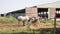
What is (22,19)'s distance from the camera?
2409cm

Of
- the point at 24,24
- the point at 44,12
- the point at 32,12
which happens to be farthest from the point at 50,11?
the point at 24,24

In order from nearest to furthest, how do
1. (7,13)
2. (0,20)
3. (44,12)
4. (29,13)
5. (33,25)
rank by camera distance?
1. (33,25)
2. (0,20)
3. (29,13)
4. (7,13)
5. (44,12)

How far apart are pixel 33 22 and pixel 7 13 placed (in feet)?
62.0

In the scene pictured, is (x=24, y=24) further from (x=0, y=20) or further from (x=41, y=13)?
(x=41, y=13)

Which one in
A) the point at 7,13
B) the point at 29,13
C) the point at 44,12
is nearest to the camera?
the point at 29,13

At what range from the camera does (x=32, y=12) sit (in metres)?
38.9

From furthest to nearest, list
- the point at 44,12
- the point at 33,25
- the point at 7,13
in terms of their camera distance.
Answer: the point at 44,12
the point at 7,13
the point at 33,25

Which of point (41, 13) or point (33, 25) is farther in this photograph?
point (41, 13)

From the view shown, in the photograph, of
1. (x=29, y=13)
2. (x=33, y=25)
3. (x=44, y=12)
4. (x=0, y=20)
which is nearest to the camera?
(x=33, y=25)

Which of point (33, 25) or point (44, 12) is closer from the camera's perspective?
point (33, 25)

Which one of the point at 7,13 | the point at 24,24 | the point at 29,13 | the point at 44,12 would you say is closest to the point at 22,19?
the point at 24,24

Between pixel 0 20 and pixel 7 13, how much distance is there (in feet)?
40.6

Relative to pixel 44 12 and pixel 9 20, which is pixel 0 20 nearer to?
pixel 9 20

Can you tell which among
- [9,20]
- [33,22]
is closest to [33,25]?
[33,22]
